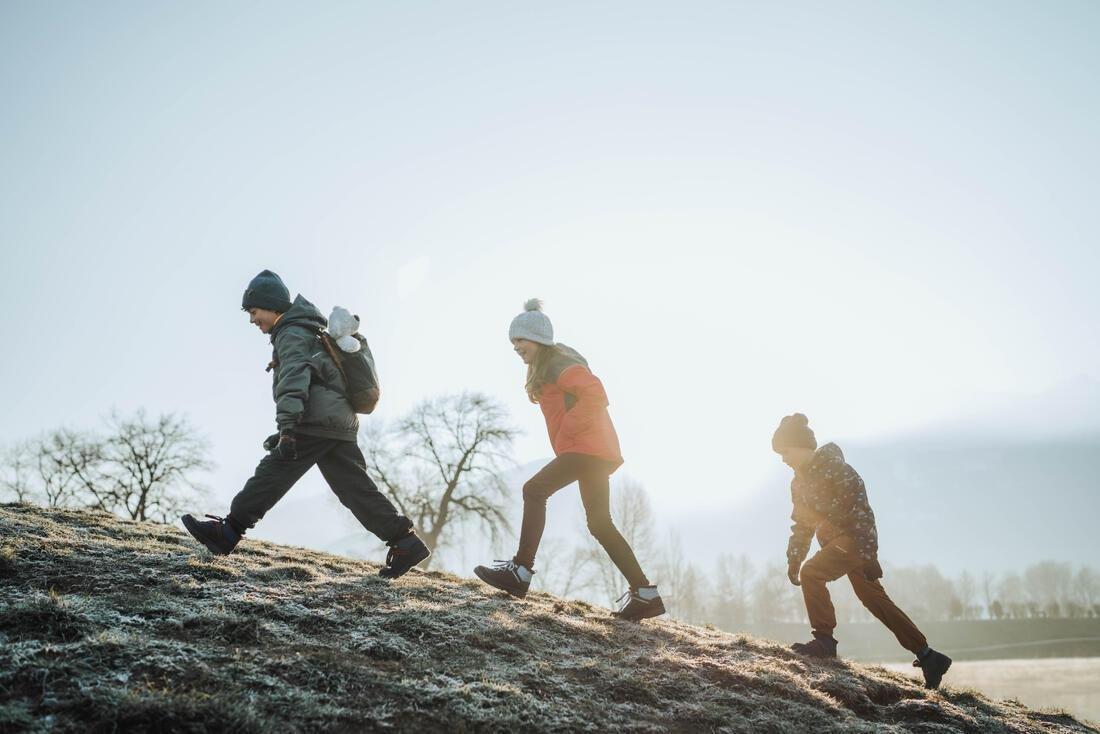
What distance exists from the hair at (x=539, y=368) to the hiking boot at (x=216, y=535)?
2.97m

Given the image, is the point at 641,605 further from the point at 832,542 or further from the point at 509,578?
the point at 832,542

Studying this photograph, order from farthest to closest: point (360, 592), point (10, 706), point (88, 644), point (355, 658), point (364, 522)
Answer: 1. point (364, 522)
2. point (360, 592)
3. point (355, 658)
4. point (88, 644)
5. point (10, 706)

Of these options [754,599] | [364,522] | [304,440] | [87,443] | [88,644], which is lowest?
[754,599]

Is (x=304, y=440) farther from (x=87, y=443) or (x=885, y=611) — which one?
(x=87, y=443)

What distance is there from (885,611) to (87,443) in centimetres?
4453

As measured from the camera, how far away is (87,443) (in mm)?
36875

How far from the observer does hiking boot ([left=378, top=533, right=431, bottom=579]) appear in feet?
18.8

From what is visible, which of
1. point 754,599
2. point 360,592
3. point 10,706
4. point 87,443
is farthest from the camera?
point 754,599

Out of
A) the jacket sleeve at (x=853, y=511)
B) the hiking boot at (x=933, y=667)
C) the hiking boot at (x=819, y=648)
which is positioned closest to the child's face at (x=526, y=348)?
the jacket sleeve at (x=853, y=511)

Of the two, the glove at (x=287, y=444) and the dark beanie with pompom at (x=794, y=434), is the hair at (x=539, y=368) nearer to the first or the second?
the glove at (x=287, y=444)

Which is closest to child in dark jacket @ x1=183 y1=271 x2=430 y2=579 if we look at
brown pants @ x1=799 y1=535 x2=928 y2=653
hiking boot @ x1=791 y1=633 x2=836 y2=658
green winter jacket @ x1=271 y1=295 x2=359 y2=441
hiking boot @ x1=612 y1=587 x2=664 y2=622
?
green winter jacket @ x1=271 y1=295 x2=359 y2=441

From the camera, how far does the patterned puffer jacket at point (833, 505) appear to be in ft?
18.6

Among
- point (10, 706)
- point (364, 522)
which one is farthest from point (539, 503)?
point (10, 706)

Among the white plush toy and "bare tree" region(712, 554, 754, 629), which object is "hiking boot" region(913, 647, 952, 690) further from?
"bare tree" region(712, 554, 754, 629)
